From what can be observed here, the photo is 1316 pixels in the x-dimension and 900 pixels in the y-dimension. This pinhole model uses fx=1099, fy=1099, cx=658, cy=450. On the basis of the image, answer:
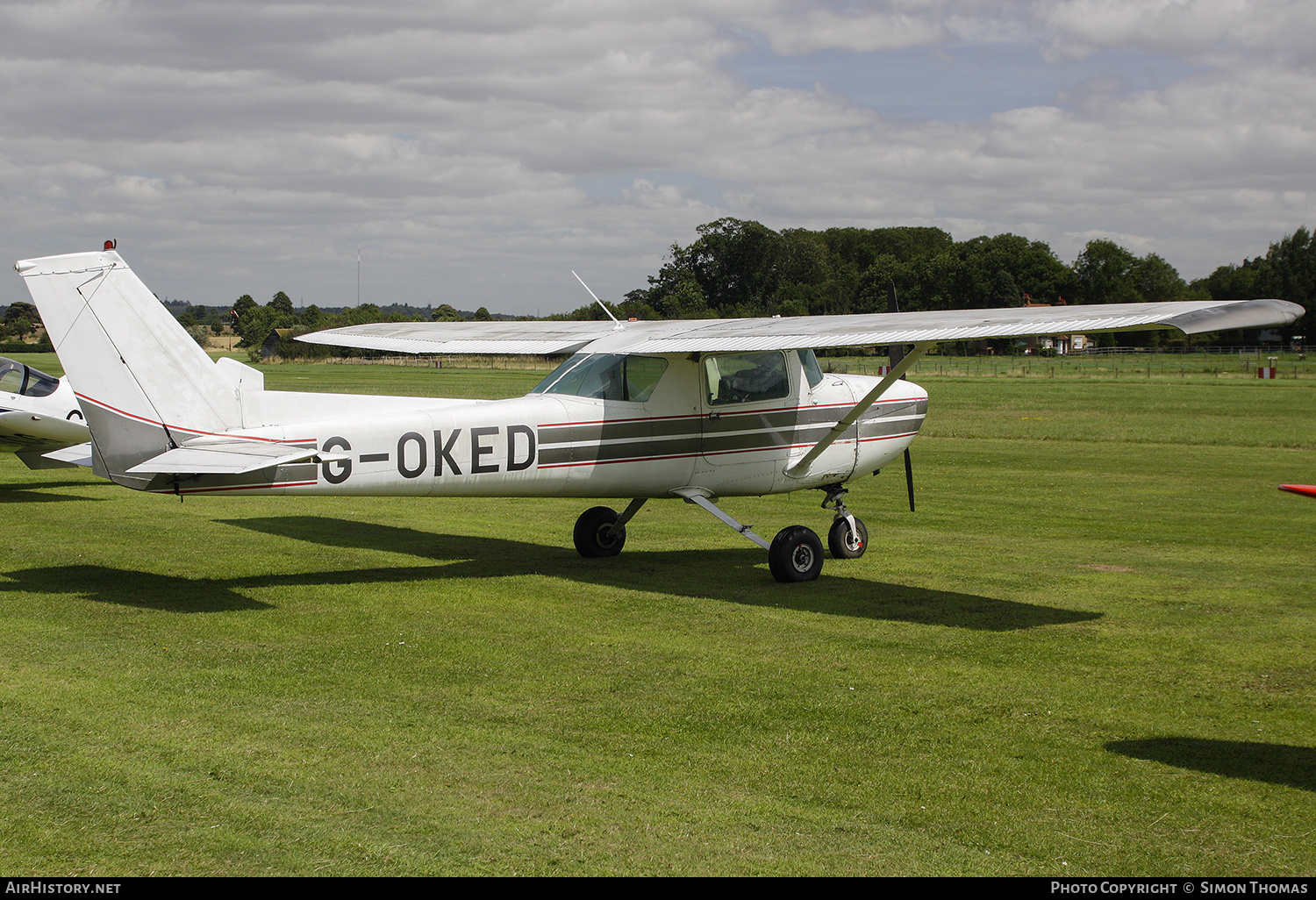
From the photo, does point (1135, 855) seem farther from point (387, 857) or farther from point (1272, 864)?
point (387, 857)

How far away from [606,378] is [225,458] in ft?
11.8

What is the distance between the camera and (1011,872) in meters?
4.32

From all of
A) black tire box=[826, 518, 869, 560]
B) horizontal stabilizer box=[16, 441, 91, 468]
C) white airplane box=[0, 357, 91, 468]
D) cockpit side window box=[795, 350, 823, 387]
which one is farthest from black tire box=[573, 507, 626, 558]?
white airplane box=[0, 357, 91, 468]

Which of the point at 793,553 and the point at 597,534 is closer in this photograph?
the point at 793,553

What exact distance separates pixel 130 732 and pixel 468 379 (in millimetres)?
46466

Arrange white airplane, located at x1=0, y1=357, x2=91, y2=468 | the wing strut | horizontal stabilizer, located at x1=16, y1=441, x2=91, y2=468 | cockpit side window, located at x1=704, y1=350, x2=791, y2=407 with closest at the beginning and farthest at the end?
1. the wing strut
2. cockpit side window, located at x1=704, y1=350, x2=791, y2=407
3. horizontal stabilizer, located at x1=16, y1=441, x2=91, y2=468
4. white airplane, located at x1=0, y1=357, x2=91, y2=468

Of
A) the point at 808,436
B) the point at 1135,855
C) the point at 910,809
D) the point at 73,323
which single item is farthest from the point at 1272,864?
the point at 73,323

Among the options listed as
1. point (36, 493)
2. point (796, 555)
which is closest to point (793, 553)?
point (796, 555)

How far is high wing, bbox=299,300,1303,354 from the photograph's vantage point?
7176 mm

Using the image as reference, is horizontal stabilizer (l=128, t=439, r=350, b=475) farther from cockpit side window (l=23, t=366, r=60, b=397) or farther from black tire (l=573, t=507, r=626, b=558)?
cockpit side window (l=23, t=366, r=60, b=397)

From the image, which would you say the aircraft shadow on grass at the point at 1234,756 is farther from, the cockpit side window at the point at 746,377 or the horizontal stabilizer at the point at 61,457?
the horizontal stabilizer at the point at 61,457

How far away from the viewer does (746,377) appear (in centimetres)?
1089

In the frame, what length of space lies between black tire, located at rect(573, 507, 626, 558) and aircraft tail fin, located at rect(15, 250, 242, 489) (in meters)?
4.08

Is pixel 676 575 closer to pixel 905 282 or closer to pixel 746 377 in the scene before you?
pixel 746 377
